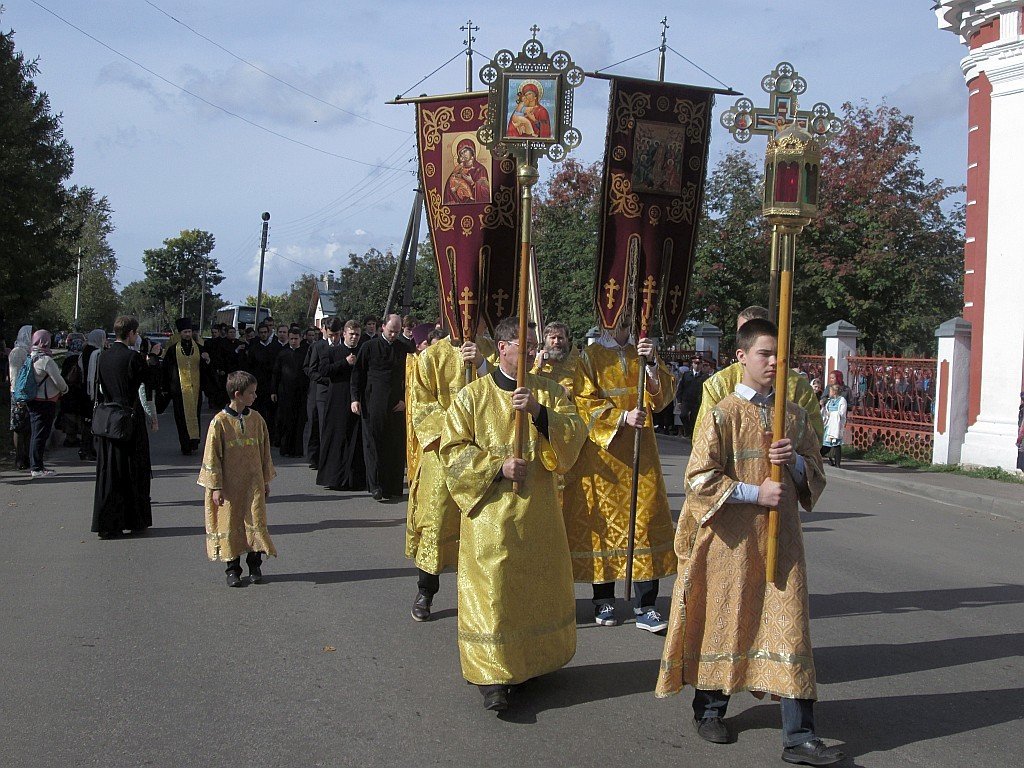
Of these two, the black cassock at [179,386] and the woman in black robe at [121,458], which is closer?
the woman in black robe at [121,458]

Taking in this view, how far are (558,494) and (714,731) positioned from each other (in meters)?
1.55

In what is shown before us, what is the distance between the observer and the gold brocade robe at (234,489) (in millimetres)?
7316

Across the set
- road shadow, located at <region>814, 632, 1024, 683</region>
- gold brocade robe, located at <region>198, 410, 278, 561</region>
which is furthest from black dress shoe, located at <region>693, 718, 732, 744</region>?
gold brocade robe, located at <region>198, 410, 278, 561</region>

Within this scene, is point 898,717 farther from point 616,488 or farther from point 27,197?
point 27,197

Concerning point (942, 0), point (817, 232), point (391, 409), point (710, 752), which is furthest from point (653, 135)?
point (817, 232)

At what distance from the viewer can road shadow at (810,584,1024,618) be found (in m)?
6.95

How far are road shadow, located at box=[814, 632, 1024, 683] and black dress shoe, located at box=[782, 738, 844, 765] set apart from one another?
118 cm

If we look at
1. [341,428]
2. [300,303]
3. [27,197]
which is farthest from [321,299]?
[341,428]

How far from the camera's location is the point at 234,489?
7387mm

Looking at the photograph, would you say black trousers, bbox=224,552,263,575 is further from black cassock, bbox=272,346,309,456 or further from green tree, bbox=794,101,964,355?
green tree, bbox=794,101,964,355

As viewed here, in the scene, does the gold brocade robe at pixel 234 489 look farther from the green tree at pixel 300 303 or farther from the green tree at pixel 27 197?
the green tree at pixel 300 303

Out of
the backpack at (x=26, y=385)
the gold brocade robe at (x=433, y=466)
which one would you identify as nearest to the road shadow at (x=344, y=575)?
the gold brocade robe at (x=433, y=466)

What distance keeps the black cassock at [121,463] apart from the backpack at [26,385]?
4.20m

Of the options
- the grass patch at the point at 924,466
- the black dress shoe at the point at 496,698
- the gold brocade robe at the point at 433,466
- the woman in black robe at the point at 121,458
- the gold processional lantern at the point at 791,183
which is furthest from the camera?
the grass patch at the point at 924,466
